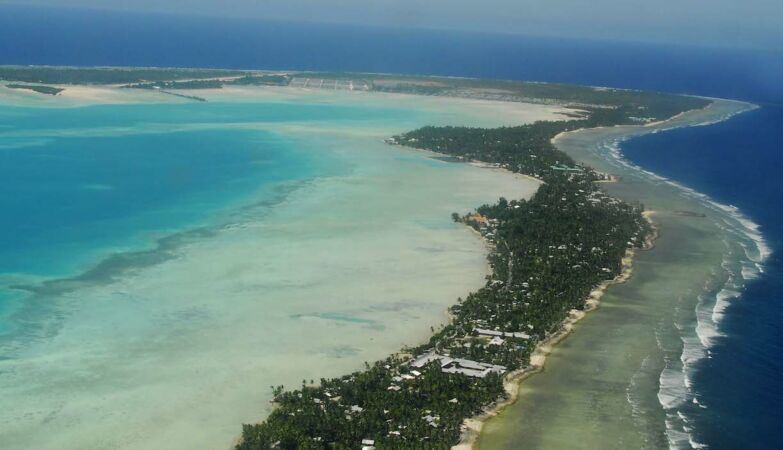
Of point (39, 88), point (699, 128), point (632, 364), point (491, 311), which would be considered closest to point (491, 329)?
point (491, 311)

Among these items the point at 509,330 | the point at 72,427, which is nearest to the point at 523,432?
the point at 509,330

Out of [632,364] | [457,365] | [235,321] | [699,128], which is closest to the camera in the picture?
[457,365]

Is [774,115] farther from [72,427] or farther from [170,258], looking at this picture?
[72,427]

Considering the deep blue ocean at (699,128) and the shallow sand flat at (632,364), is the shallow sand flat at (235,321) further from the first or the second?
the deep blue ocean at (699,128)

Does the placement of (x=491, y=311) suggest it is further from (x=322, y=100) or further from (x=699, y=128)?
(x=322, y=100)

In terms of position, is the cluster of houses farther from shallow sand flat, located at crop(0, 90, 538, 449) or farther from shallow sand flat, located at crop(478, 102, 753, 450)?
shallow sand flat, located at crop(0, 90, 538, 449)
